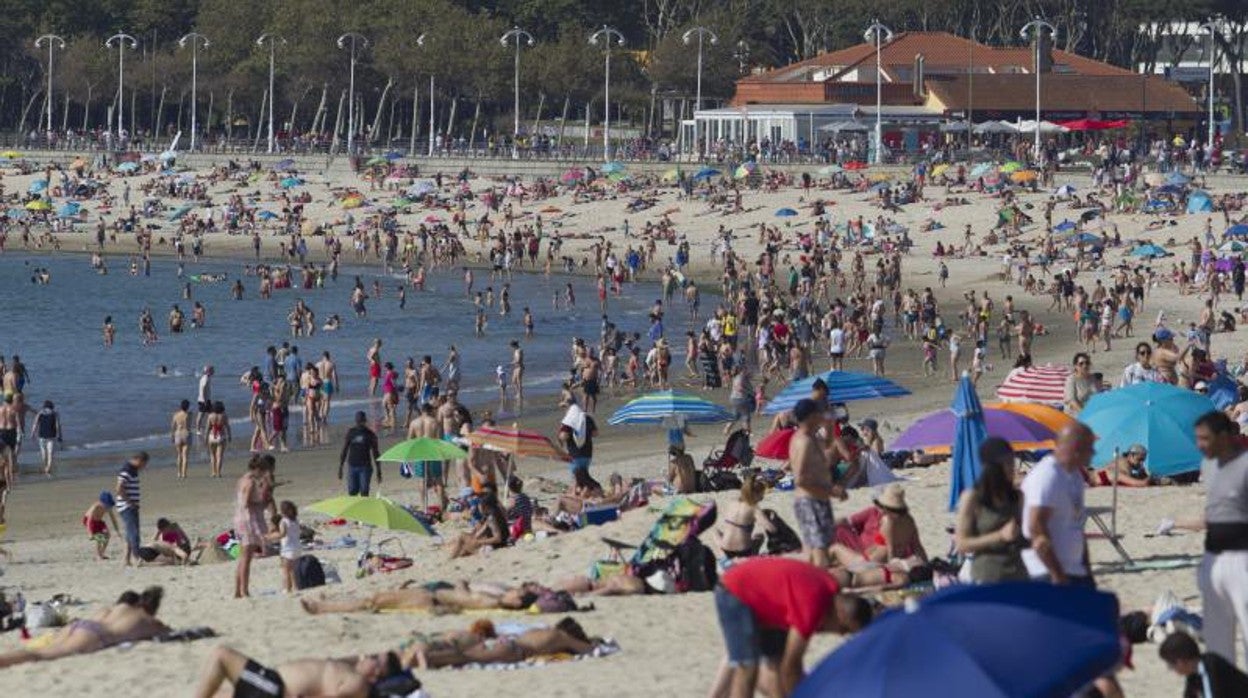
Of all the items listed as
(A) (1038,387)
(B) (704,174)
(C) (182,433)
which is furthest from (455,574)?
(B) (704,174)

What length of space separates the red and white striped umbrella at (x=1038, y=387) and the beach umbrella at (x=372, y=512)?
18.8ft

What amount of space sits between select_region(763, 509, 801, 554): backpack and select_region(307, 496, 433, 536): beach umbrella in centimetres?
299

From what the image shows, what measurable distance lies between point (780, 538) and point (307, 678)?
444cm

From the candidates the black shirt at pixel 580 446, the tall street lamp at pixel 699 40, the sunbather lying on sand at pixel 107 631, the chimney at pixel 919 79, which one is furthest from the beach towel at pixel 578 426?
the chimney at pixel 919 79

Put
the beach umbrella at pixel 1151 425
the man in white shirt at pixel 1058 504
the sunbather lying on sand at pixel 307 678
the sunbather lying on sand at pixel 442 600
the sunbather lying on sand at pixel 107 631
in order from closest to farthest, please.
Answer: the man in white shirt at pixel 1058 504 < the sunbather lying on sand at pixel 307 678 < the sunbather lying on sand at pixel 107 631 < the sunbather lying on sand at pixel 442 600 < the beach umbrella at pixel 1151 425

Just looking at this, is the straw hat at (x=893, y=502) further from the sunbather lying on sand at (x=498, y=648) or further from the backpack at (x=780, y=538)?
the sunbather lying on sand at (x=498, y=648)

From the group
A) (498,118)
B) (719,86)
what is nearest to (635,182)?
(719,86)

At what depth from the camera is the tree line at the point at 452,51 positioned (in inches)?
3487

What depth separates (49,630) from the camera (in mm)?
13773

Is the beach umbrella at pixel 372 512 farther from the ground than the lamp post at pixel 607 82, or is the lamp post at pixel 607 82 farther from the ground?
the lamp post at pixel 607 82

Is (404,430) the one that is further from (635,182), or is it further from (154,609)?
(635,182)

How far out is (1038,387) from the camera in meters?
19.6

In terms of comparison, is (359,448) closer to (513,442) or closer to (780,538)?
(513,442)

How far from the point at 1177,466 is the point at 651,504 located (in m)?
3.96
